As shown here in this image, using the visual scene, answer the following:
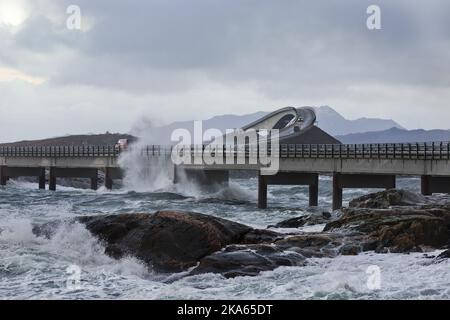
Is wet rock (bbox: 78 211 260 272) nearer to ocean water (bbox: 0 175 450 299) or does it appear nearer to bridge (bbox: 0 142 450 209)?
ocean water (bbox: 0 175 450 299)

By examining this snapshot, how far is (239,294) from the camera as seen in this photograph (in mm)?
17500

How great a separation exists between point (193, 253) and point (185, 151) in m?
48.4

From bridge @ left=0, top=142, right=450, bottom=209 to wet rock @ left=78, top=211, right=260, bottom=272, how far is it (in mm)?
23909

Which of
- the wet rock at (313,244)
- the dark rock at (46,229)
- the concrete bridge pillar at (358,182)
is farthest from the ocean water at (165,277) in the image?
the concrete bridge pillar at (358,182)

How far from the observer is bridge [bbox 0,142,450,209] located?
150 ft

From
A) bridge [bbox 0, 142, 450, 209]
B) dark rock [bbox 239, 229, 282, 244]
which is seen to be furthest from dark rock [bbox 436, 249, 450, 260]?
bridge [bbox 0, 142, 450, 209]

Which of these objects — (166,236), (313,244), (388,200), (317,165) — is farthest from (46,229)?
(317,165)

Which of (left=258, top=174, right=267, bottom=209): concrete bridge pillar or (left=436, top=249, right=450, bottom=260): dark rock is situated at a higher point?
(left=436, top=249, right=450, bottom=260): dark rock

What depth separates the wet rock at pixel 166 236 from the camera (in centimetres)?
2206

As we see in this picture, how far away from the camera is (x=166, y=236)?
901 inches

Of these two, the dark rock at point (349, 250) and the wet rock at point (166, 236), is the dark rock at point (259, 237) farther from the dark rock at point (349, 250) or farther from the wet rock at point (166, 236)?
the dark rock at point (349, 250)

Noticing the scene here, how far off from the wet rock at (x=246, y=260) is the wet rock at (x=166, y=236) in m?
0.72
